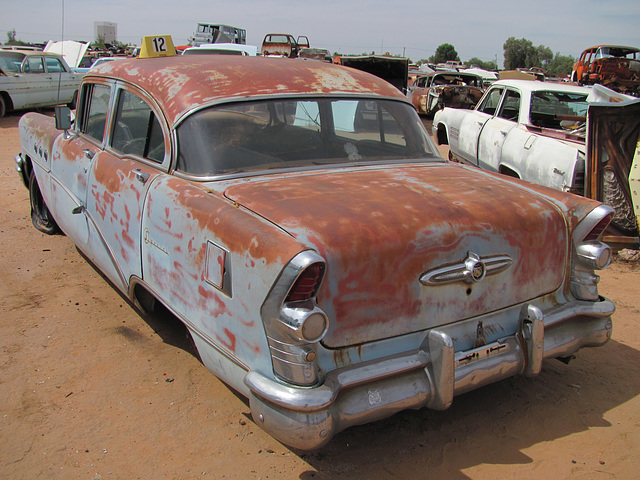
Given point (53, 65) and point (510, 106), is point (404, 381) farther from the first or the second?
point (53, 65)

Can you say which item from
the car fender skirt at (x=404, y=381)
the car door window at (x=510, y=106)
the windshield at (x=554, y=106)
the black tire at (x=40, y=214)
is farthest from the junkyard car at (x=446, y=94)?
the car fender skirt at (x=404, y=381)

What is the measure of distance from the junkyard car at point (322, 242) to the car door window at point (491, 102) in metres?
4.55

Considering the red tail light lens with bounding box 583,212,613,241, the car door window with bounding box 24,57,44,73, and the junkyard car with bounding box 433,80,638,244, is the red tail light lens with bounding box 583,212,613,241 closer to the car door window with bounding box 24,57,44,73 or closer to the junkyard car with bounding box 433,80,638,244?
the junkyard car with bounding box 433,80,638,244

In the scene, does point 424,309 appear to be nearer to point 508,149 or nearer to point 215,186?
point 215,186

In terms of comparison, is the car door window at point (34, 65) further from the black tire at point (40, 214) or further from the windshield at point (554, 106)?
the windshield at point (554, 106)

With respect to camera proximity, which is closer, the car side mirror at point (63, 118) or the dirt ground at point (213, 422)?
the dirt ground at point (213, 422)

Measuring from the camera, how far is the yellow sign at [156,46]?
4.10 m

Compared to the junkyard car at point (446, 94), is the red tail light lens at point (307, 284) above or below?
below

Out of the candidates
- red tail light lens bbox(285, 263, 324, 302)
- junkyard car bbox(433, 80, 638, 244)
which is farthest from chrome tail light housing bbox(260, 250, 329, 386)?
junkyard car bbox(433, 80, 638, 244)

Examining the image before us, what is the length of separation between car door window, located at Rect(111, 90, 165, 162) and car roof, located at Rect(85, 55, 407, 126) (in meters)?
0.12

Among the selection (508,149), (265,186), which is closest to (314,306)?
(265,186)

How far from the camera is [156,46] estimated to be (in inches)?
164

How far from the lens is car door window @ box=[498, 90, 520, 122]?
24.0 feet

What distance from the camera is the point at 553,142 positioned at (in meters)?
5.96
